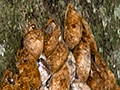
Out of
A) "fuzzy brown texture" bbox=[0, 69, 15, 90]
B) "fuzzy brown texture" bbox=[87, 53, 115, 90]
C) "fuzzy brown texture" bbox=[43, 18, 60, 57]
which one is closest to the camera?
"fuzzy brown texture" bbox=[0, 69, 15, 90]

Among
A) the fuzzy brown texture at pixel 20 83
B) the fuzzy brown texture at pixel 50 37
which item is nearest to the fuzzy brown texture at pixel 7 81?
the fuzzy brown texture at pixel 20 83

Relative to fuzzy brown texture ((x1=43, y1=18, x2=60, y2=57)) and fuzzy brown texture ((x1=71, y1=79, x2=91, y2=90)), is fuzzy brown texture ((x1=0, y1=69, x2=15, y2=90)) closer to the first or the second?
fuzzy brown texture ((x1=43, y1=18, x2=60, y2=57))

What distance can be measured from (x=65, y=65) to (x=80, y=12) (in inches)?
11.5

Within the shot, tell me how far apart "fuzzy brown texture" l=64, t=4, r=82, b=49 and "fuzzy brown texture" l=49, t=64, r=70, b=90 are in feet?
0.33

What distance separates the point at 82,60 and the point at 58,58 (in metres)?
0.12

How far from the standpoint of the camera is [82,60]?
79cm

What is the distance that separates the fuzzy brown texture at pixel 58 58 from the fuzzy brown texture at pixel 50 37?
1 cm

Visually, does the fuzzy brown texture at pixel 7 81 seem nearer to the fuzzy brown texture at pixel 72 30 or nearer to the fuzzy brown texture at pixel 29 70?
the fuzzy brown texture at pixel 29 70

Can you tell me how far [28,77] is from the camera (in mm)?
622

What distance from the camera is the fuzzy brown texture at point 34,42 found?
66 cm

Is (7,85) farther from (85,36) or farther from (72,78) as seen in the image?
(85,36)

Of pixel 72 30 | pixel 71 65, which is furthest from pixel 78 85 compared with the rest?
pixel 72 30

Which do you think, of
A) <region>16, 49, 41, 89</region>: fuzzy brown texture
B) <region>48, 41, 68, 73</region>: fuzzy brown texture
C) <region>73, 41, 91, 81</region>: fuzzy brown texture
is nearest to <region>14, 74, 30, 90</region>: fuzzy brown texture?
<region>16, 49, 41, 89</region>: fuzzy brown texture

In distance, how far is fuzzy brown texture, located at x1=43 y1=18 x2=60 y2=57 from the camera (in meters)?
0.69
